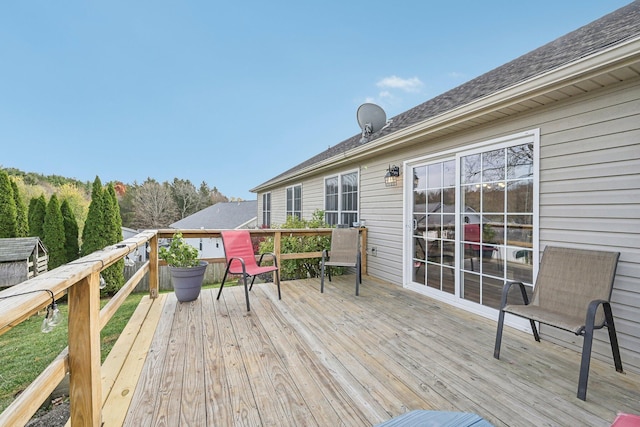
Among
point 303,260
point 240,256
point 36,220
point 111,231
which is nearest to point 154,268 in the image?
point 240,256

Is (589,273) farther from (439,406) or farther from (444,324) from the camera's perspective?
(439,406)

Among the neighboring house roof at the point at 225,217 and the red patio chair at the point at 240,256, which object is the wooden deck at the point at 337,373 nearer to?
the red patio chair at the point at 240,256

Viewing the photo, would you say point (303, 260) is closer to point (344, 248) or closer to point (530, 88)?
point (344, 248)

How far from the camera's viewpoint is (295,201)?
9289 millimetres

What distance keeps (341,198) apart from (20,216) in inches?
436

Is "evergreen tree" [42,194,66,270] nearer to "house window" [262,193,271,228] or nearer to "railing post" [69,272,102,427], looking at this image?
"house window" [262,193,271,228]

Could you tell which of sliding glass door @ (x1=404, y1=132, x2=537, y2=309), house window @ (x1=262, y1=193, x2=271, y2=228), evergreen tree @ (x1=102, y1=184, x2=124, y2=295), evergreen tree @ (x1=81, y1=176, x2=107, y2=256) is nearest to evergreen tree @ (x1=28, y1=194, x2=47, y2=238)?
evergreen tree @ (x1=81, y1=176, x2=107, y2=256)

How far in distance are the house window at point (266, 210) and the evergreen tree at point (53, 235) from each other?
7304mm

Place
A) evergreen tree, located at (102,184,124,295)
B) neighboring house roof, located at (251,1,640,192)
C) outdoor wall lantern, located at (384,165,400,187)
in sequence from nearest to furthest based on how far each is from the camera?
neighboring house roof, located at (251,1,640,192) → outdoor wall lantern, located at (384,165,400,187) → evergreen tree, located at (102,184,124,295)

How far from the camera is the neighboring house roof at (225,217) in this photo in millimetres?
19609

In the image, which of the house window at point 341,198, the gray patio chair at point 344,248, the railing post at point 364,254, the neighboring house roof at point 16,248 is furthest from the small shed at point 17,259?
the railing post at point 364,254

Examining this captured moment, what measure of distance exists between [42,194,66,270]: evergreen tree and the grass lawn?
9.94 ft

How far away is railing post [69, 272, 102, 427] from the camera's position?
132 centimetres

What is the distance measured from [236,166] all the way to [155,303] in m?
32.6
